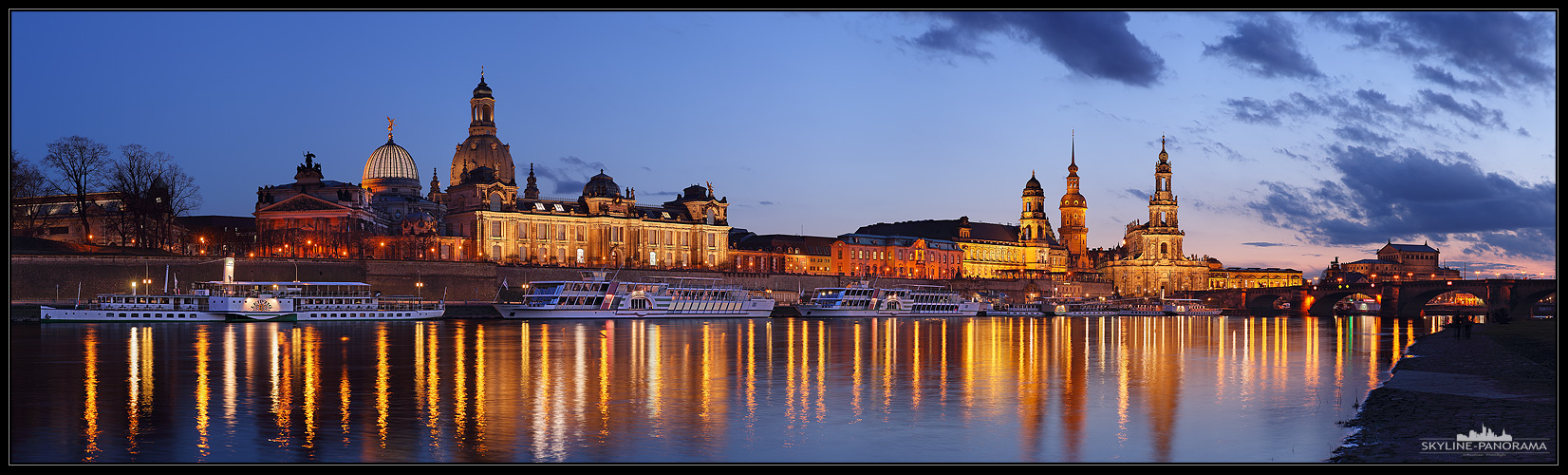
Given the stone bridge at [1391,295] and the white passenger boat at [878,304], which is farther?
the stone bridge at [1391,295]

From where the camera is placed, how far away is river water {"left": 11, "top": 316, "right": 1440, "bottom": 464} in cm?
2027

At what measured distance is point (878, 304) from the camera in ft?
359

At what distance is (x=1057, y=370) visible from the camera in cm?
3838

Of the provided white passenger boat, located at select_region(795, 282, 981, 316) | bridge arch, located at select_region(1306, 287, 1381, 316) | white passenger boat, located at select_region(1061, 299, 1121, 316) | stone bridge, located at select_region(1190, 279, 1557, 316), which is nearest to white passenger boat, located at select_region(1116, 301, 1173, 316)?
white passenger boat, located at select_region(1061, 299, 1121, 316)

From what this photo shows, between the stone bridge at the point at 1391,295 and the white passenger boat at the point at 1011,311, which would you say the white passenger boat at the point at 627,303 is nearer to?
the white passenger boat at the point at 1011,311

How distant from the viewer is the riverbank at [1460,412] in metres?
18.1

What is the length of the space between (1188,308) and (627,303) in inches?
3601

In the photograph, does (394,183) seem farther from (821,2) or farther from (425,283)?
(821,2)

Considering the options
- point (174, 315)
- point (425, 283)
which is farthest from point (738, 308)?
point (174, 315)

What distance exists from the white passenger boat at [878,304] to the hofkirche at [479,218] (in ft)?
92.7

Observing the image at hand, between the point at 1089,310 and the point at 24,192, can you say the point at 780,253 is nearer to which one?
the point at 1089,310

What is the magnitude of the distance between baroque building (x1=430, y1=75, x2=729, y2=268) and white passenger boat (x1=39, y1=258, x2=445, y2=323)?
141 feet

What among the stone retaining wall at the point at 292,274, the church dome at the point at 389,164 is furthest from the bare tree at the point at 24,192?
the church dome at the point at 389,164

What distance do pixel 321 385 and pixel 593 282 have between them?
62660mm
